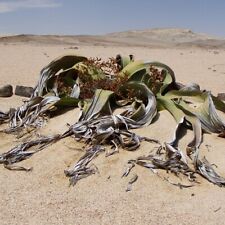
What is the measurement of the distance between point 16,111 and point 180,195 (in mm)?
1996

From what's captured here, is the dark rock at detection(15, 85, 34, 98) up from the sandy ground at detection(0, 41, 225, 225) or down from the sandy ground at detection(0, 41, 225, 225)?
down

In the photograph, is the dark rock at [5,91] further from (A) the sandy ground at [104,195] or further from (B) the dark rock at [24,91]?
(A) the sandy ground at [104,195]

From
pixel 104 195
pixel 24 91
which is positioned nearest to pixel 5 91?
pixel 24 91

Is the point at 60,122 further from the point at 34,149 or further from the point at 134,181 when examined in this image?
the point at 134,181

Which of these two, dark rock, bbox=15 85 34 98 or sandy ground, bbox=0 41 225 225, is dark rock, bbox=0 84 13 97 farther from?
sandy ground, bbox=0 41 225 225

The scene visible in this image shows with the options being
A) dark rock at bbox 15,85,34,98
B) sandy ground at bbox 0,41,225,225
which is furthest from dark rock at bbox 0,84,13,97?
sandy ground at bbox 0,41,225,225

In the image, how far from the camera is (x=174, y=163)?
3.47 m

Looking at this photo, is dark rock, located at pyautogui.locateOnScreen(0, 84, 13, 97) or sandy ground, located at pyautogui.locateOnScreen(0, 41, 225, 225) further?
dark rock, located at pyautogui.locateOnScreen(0, 84, 13, 97)

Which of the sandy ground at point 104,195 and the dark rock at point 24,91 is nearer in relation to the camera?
the sandy ground at point 104,195

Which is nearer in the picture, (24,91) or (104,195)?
(104,195)

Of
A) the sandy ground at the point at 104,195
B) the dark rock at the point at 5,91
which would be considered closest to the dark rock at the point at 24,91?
the dark rock at the point at 5,91

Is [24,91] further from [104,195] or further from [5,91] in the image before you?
[104,195]

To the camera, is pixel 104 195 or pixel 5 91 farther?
pixel 5 91

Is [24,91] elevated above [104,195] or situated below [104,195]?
below
